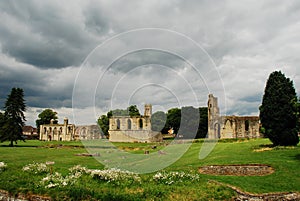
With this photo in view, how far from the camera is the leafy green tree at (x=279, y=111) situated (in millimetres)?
22938

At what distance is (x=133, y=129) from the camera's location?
7262 cm

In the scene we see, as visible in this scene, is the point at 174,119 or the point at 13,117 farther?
the point at 174,119

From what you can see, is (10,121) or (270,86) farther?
(10,121)

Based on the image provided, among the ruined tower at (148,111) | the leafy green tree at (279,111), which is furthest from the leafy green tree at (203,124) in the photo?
the leafy green tree at (279,111)

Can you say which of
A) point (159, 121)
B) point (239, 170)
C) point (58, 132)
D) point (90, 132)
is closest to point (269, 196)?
point (239, 170)

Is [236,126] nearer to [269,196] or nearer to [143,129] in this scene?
[143,129]

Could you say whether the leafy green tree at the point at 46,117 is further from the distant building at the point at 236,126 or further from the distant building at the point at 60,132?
the distant building at the point at 236,126

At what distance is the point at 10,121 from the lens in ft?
167

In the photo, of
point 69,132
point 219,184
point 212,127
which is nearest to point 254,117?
point 212,127

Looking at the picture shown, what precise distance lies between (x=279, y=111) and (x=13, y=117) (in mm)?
48408

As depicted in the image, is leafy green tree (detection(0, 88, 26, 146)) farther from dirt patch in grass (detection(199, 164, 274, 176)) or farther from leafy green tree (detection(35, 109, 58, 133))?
leafy green tree (detection(35, 109, 58, 133))

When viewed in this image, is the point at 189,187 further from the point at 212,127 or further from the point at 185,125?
the point at 185,125

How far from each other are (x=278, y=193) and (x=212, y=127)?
1898 inches

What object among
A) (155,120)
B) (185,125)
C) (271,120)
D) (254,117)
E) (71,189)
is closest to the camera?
(71,189)
